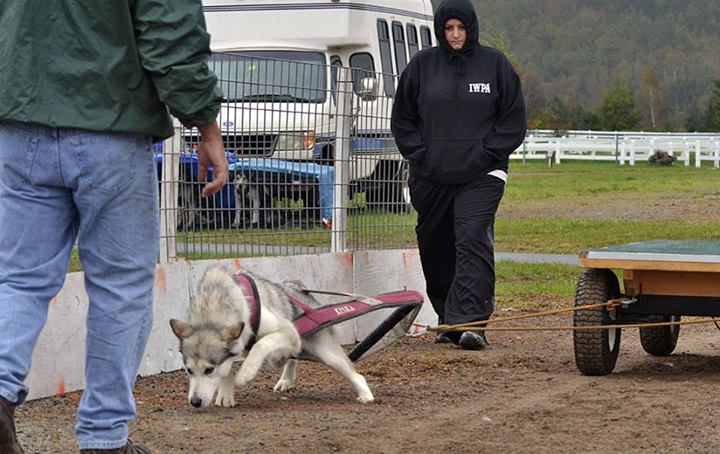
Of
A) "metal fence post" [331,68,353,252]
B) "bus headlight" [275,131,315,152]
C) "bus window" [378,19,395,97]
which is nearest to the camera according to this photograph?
"bus headlight" [275,131,315,152]

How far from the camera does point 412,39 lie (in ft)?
72.2

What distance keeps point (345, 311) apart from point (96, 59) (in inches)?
114

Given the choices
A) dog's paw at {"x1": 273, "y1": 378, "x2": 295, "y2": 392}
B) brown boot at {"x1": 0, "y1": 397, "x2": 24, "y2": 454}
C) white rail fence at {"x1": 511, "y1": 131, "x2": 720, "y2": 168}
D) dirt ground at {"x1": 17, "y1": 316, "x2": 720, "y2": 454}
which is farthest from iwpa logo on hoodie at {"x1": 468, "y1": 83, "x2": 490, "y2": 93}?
white rail fence at {"x1": 511, "y1": 131, "x2": 720, "y2": 168}

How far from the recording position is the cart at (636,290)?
7.71m

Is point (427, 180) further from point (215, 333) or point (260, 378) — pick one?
point (215, 333)

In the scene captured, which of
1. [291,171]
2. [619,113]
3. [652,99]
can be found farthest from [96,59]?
[652,99]

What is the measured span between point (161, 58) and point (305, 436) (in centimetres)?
204

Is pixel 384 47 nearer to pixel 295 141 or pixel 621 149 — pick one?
pixel 295 141

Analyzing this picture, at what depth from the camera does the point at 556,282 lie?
46.9 feet

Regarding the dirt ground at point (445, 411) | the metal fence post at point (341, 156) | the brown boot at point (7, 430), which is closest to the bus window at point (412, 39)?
the metal fence post at point (341, 156)

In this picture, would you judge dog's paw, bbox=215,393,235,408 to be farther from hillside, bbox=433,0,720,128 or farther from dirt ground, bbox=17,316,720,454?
hillside, bbox=433,0,720,128

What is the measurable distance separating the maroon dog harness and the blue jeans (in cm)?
191

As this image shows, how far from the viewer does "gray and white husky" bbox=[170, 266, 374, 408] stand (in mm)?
6633

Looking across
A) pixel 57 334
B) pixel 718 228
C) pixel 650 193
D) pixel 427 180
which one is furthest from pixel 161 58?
pixel 650 193
